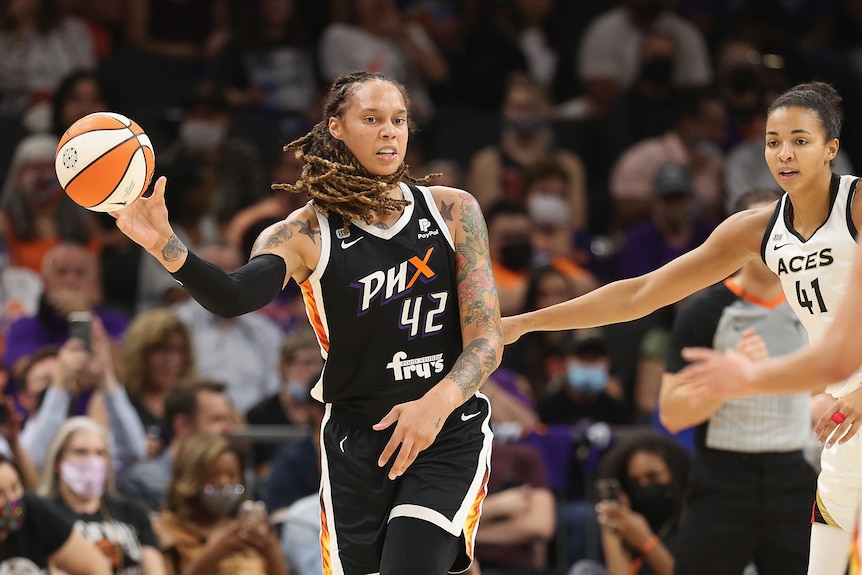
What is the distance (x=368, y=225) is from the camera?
542 centimetres

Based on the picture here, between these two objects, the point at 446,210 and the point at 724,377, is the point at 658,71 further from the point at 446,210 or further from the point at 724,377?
the point at 724,377

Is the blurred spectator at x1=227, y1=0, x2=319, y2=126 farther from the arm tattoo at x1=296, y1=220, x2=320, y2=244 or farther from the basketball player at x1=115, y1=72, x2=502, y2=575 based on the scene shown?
A: the arm tattoo at x1=296, y1=220, x2=320, y2=244

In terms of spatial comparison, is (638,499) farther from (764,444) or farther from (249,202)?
(249,202)

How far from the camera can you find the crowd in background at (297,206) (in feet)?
26.5

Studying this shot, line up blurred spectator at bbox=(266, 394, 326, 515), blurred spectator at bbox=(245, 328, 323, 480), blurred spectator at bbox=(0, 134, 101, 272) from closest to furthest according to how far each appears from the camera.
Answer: blurred spectator at bbox=(266, 394, 326, 515), blurred spectator at bbox=(245, 328, 323, 480), blurred spectator at bbox=(0, 134, 101, 272)

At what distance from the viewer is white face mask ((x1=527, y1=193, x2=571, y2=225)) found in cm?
1140

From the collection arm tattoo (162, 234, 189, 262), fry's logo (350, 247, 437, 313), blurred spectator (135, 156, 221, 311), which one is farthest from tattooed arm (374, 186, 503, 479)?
blurred spectator (135, 156, 221, 311)

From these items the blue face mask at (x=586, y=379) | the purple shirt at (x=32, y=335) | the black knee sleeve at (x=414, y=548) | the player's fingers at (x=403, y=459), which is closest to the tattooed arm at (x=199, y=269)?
the player's fingers at (x=403, y=459)

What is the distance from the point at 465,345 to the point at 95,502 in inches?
139

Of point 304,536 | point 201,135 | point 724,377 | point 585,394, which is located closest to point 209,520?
point 304,536

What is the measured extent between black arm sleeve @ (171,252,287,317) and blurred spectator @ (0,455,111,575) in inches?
117

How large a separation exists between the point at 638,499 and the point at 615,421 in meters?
1.54

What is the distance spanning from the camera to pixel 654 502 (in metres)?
8.03

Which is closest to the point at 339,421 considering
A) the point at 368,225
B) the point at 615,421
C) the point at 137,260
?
the point at 368,225
